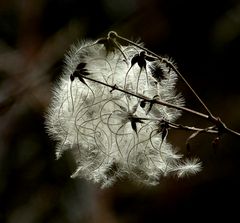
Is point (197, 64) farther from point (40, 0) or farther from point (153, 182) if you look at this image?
point (153, 182)

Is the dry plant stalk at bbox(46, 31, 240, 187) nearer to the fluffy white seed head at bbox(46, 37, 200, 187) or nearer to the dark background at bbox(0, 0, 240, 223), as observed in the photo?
the fluffy white seed head at bbox(46, 37, 200, 187)

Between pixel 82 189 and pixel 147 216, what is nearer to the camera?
pixel 82 189

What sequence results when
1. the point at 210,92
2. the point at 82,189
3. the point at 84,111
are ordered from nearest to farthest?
the point at 84,111
the point at 82,189
the point at 210,92

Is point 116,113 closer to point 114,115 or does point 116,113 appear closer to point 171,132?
point 114,115

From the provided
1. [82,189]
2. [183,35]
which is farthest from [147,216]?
[183,35]

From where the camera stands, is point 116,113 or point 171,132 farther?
point 171,132

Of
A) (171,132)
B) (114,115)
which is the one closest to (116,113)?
(114,115)

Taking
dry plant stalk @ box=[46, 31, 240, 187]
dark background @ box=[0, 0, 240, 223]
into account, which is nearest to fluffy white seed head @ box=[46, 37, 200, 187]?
dry plant stalk @ box=[46, 31, 240, 187]
